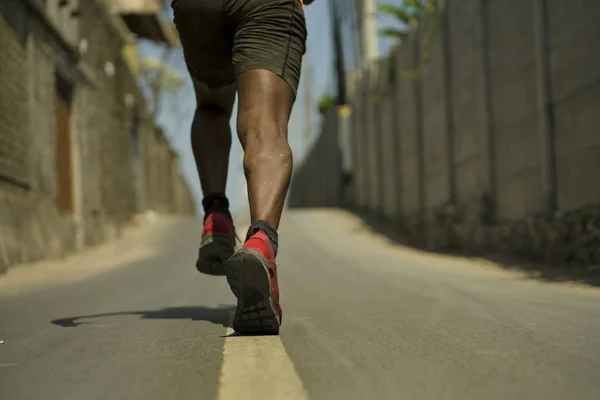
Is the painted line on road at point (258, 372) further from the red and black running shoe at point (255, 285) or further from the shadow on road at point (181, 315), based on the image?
the shadow on road at point (181, 315)

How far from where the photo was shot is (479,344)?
2.56 metres

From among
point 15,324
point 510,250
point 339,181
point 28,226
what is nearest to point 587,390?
point 15,324

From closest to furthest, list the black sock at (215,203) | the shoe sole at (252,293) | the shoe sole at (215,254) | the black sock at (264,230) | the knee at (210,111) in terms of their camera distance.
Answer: the shoe sole at (252,293)
the black sock at (264,230)
the shoe sole at (215,254)
the black sock at (215,203)
the knee at (210,111)

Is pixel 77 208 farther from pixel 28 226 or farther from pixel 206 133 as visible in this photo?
pixel 206 133

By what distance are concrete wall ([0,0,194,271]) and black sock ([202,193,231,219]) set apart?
20.8ft

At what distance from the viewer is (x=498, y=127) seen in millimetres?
9109

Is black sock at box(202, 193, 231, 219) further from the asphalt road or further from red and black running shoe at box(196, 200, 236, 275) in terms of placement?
the asphalt road

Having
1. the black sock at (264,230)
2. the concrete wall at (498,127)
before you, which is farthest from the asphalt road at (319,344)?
the concrete wall at (498,127)

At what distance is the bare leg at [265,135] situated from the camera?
2.86m

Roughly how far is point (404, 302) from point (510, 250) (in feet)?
16.1

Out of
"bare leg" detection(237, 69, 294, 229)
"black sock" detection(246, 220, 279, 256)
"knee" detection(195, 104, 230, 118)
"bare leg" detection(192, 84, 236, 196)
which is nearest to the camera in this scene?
"black sock" detection(246, 220, 279, 256)

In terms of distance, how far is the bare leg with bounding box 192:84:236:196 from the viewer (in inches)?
143

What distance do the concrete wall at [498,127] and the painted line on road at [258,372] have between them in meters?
4.65

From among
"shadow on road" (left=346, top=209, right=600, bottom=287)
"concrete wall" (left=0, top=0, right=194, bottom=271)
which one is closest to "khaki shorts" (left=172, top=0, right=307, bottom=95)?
"shadow on road" (left=346, top=209, right=600, bottom=287)
